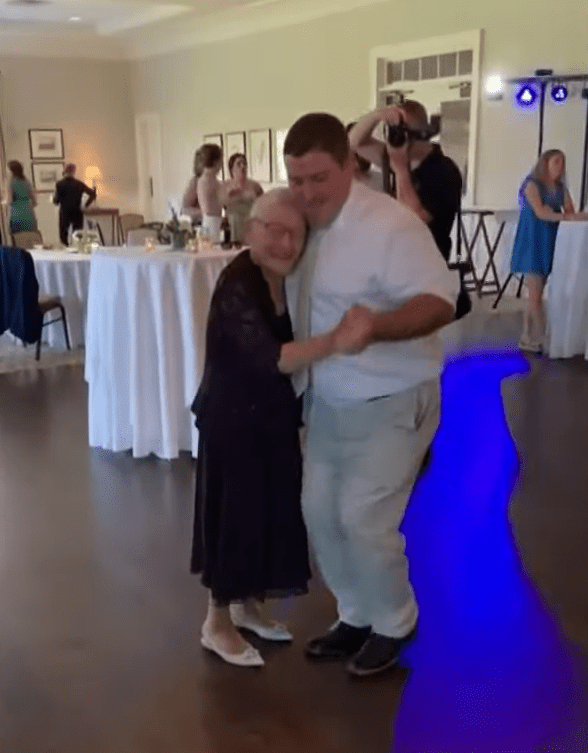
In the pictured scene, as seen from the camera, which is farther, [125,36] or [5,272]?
[125,36]

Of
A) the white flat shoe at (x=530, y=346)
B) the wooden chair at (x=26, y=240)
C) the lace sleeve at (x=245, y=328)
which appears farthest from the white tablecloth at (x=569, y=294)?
the wooden chair at (x=26, y=240)

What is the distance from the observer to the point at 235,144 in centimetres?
1227

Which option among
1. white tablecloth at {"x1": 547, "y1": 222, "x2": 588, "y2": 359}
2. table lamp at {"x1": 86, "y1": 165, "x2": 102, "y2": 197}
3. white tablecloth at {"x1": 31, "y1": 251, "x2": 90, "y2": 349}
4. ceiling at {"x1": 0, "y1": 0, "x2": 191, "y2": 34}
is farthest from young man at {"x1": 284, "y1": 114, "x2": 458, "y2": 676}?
table lamp at {"x1": 86, "y1": 165, "x2": 102, "y2": 197}

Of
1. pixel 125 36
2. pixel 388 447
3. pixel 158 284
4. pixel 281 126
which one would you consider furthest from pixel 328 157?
pixel 125 36

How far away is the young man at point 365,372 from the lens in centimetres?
192

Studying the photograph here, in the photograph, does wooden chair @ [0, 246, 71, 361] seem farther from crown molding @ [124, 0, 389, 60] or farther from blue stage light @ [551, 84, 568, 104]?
crown molding @ [124, 0, 389, 60]

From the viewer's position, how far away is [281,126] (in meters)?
11.4

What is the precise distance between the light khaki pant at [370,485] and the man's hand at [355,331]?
25 centimetres

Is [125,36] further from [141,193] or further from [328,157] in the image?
[328,157]

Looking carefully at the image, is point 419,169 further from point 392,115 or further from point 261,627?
point 261,627

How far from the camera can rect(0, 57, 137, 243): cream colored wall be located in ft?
43.7

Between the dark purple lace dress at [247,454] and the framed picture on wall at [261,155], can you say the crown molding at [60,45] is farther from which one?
the dark purple lace dress at [247,454]

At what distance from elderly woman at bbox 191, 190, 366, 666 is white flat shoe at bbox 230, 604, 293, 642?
0.11 meters

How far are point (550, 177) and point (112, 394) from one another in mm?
3573
